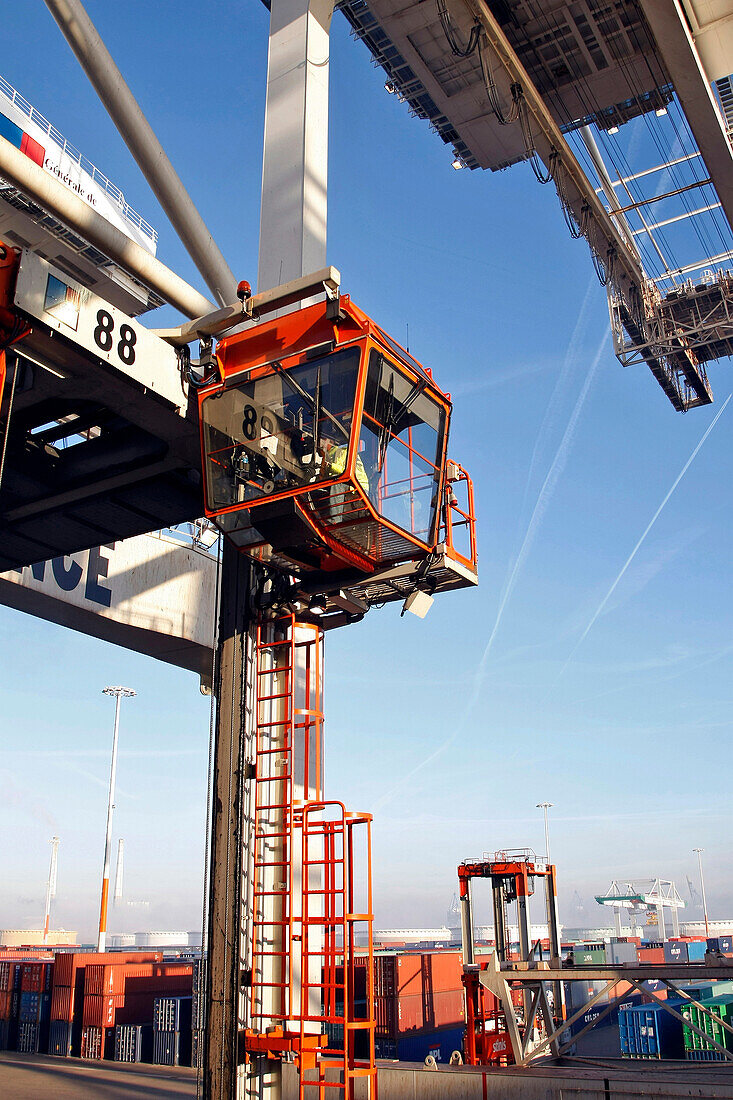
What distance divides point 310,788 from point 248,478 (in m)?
3.87

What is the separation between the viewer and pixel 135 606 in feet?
56.4

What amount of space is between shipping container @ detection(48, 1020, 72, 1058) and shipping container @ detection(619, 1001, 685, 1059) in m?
18.9

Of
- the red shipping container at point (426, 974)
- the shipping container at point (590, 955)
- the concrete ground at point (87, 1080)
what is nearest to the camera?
the concrete ground at point (87, 1080)

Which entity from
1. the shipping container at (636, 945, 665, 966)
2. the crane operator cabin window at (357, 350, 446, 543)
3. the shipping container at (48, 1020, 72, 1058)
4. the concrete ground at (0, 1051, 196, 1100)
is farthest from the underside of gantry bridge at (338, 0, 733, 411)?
the shipping container at (636, 945, 665, 966)

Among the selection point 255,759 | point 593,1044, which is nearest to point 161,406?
point 255,759

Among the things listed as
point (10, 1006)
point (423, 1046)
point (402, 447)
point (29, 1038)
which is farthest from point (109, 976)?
point (402, 447)

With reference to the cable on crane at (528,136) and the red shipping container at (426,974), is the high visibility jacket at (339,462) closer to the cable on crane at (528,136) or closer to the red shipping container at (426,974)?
the cable on crane at (528,136)

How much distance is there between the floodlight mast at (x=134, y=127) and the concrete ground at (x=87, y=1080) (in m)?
15.6

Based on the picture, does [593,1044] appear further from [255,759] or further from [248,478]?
[248,478]

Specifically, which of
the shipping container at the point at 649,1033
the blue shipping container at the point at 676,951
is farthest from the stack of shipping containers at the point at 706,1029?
the blue shipping container at the point at 676,951

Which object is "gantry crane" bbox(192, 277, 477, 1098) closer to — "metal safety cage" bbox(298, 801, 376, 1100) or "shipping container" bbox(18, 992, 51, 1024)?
"metal safety cage" bbox(298, 801, 376, 1100)

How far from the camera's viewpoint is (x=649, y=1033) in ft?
95.5

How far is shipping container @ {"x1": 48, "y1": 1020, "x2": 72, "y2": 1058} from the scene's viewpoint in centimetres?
2881

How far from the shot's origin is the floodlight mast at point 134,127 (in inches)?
442
